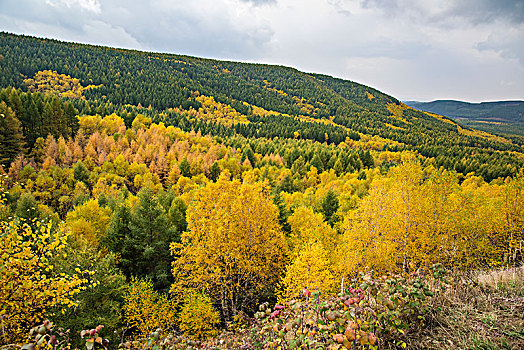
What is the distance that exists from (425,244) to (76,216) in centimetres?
3831

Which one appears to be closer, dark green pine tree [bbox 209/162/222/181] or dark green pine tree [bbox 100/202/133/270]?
dark green pine tree [bbox 100/202/133/270]

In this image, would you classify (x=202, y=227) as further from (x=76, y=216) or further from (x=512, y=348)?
(x=76, y=216)

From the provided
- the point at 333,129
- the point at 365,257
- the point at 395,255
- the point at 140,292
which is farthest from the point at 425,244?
the point at 333,129

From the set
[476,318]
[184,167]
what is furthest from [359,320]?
[184,167]

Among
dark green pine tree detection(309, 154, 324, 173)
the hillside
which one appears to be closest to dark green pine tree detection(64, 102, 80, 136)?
the hillside

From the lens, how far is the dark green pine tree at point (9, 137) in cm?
5753

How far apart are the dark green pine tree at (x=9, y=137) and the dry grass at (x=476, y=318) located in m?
78.1

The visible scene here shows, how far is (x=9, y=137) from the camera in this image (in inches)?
2319

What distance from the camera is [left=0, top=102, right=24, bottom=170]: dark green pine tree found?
5753 centimetres

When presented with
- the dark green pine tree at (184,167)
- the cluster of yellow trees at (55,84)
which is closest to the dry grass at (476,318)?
the dark green pine tree at (184,167)

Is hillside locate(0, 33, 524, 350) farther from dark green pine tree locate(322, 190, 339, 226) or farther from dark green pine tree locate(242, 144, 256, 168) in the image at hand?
dark green pine tree locate(242, 144, 256, 168)

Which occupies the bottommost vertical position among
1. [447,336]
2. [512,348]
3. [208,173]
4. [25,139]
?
[208,173]

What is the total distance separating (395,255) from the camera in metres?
18.8

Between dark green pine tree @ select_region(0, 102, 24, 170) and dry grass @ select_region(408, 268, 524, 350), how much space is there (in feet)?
256
